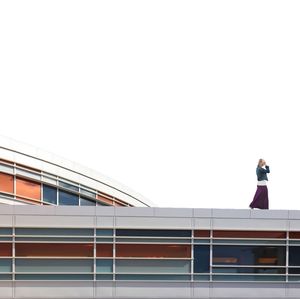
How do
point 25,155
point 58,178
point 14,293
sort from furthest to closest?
1. point 58,178
2. point 25,155
3. point 14,293

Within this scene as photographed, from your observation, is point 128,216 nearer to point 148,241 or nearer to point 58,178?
point 148,241

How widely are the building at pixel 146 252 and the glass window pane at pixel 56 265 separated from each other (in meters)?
0.03

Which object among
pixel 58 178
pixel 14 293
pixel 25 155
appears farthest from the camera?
pixel 58 178

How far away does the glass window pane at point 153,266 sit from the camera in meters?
21.0

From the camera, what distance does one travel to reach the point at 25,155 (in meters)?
26.9

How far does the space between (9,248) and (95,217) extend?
3.02 meters

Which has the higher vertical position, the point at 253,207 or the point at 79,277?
the point at 253,207

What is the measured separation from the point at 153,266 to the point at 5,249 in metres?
4.99

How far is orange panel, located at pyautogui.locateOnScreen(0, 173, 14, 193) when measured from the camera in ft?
84.6

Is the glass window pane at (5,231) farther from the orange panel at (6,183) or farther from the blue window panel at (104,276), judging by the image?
the orange panel at (6,183)

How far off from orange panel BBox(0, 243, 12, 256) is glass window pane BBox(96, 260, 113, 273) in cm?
294

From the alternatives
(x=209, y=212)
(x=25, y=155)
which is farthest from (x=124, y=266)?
(x=25, y=155)

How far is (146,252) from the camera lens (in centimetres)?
2106

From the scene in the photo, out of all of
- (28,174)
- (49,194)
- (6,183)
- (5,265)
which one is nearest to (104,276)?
(5,265)
